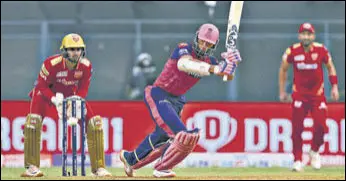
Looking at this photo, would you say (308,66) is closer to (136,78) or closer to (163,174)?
(163,174)

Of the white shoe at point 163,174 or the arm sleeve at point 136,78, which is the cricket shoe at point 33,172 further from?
the arm sleeve at point 136,78

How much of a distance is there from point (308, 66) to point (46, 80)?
14.1 feet

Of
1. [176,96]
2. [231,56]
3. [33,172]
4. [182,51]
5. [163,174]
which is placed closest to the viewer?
[231,56]

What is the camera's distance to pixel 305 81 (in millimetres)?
19594

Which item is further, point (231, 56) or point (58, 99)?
point (58, 99)

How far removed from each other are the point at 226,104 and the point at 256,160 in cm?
99

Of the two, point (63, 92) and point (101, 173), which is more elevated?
point (63, 92)

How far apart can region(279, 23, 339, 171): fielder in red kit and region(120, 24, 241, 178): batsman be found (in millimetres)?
3283

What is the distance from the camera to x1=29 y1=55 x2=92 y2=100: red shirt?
16.9m

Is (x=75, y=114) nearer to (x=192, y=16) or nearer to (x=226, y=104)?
(x=226, y=104)

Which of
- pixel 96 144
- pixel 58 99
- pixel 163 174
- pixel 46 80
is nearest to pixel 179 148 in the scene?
pixel 163 174

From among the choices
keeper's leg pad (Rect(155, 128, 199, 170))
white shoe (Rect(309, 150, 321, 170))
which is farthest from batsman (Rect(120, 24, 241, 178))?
white shoe (Rect(309, 150, 321, 170))

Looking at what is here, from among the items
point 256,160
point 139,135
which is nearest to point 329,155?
point 256,160

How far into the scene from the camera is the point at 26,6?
84.7 ft
